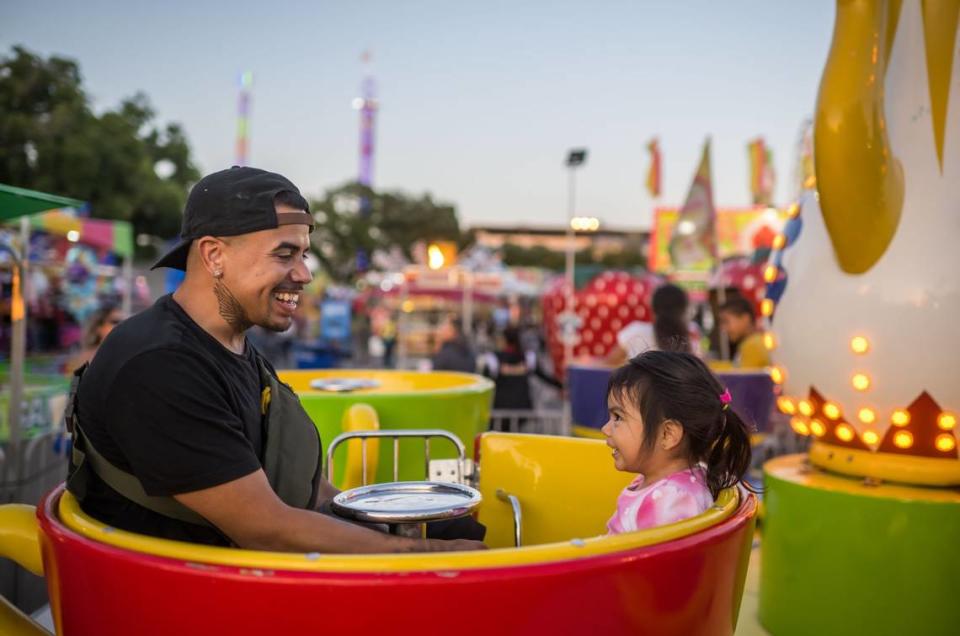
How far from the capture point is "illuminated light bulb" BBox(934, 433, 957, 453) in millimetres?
2680

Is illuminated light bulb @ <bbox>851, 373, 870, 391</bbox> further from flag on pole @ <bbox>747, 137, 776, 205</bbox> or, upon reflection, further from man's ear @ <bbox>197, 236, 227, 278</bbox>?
flag on pole @ <bbox>747, 137, 776, 205</bbox>

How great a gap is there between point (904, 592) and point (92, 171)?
63.7 feet

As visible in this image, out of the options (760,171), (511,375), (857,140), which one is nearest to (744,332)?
(511,375)

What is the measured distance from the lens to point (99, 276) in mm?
13914

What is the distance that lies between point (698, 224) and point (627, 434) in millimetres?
5414

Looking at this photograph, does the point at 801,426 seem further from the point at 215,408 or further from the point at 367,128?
the point at 367,128

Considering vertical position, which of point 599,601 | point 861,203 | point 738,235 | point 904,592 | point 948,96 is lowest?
point 904,592

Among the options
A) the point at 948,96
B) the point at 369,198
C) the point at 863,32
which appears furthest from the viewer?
the point at 369,198

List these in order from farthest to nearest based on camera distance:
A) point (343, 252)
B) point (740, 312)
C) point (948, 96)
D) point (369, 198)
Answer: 1. point (369, 198)
2. point (343, 252)
3. point (740, 312)
4. point (948, 96)

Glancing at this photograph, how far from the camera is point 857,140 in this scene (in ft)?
8.14

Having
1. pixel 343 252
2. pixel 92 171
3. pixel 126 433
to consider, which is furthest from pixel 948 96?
pixel 343 252

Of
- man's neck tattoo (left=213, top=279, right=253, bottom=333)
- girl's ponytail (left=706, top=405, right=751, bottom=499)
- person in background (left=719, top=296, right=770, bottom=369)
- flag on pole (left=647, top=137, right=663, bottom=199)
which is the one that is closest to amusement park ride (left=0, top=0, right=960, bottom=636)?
girl's ponytail (left=706, top=405, right=751, bottom=499)

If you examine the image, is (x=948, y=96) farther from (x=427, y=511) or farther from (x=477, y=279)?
(x=477, y=279)

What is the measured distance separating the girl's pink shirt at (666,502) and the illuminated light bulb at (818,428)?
3.65 ft
